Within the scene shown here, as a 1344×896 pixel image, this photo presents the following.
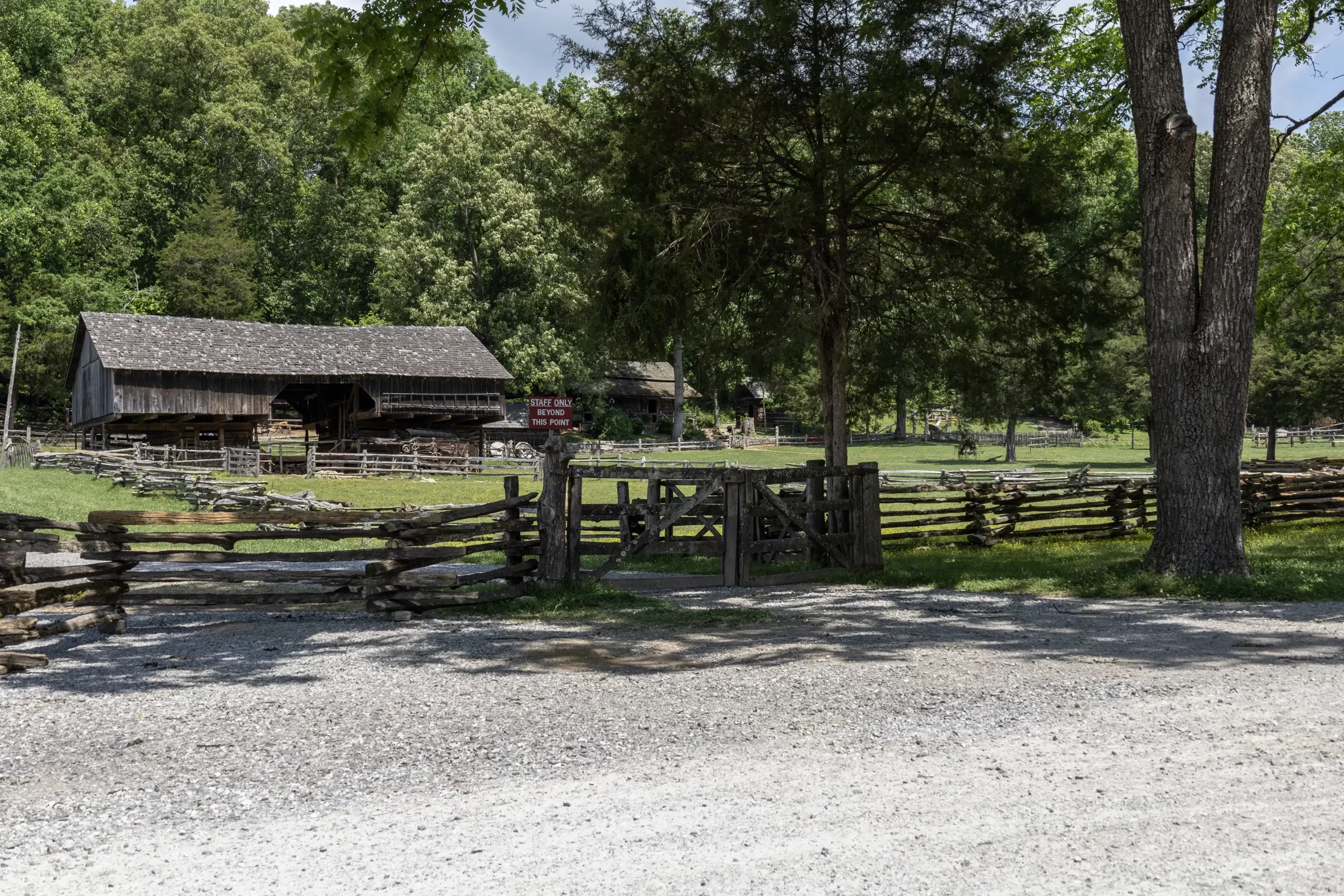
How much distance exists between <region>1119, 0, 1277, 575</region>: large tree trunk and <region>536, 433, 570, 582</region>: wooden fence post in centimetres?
751

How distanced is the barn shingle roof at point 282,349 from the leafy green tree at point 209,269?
1345 cm

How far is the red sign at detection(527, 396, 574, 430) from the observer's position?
13.6 metres

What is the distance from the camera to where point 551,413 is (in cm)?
1395

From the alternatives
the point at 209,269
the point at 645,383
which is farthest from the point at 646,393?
the point at 209,269

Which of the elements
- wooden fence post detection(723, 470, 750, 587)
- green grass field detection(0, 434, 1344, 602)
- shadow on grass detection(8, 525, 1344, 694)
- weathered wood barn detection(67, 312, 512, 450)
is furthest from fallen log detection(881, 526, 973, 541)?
weathered wood barn detection(67, 312, 512, 450)

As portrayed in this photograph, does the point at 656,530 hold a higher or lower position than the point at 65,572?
higher

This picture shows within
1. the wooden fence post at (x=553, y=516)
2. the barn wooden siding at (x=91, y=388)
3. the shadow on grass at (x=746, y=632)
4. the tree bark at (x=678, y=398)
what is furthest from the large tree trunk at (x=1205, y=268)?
the tree bark at (x=678, y=398)

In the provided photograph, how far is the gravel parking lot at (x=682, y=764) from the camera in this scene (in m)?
4.88

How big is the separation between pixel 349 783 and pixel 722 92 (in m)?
11.7

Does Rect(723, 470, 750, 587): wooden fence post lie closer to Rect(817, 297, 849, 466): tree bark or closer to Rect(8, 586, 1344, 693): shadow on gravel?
Rect(8, 586, 1344, 693): shadow on gravel

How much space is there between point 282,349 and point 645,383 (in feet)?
110

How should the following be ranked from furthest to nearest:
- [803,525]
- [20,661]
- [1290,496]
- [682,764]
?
[1290,496] → [803,525] → [20,661] → [682,764]

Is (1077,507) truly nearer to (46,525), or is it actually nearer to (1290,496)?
(1290,496)

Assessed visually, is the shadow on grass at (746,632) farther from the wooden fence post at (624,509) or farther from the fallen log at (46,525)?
Answer: the fallen log at (46,525)
